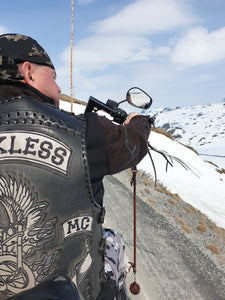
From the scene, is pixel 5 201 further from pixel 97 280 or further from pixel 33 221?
pixel 97 280

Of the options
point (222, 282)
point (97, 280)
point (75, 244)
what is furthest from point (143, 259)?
point (75, 244)

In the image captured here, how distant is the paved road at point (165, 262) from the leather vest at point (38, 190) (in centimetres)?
263

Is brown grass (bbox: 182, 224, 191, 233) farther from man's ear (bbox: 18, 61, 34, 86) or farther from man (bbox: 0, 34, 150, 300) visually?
man's ear (bbox: 18, 61, 34, 86)

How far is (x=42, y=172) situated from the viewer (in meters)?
1.22

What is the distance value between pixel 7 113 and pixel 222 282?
14.2 ft

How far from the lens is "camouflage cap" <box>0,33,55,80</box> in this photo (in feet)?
4.33

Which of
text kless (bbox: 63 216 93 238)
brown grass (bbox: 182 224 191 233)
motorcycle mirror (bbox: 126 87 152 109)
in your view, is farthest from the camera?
brown grass (bbox: 182 224 191 233)

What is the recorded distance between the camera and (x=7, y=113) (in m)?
1.21

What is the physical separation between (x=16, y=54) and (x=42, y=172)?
766mm

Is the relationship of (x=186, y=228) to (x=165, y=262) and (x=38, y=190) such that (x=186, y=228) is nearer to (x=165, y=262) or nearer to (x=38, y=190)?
(x=165, y=262)

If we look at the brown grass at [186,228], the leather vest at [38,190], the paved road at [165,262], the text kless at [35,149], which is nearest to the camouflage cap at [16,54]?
the leather vest at [38,190]

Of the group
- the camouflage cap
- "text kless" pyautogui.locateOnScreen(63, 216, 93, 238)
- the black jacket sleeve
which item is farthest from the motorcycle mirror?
"text kless" pyautogui.locateOnScreen(63, 216, 93, 238)

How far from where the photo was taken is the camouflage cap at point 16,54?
132 centimetres

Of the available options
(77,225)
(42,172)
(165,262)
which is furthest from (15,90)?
(165,262)
